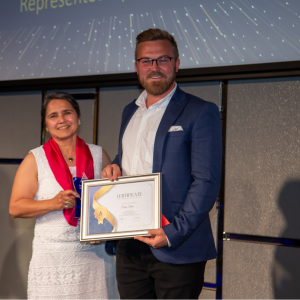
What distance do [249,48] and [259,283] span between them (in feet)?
5.34

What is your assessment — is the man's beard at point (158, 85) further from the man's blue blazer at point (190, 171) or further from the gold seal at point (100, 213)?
the gold seal at point (100, 213)

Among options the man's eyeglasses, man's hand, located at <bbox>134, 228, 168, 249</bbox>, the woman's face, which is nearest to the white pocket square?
the man's eyeglasses

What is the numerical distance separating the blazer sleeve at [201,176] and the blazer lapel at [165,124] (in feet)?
0.35

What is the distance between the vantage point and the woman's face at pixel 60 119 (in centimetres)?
195

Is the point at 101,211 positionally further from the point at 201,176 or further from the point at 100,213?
the point at 201,176

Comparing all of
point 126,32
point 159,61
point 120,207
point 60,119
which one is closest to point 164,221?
point 120,207

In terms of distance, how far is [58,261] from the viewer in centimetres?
182

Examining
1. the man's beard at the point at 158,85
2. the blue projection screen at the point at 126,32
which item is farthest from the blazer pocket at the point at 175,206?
the blue projection screen at the point at 126,32

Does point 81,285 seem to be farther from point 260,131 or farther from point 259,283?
point 260,131

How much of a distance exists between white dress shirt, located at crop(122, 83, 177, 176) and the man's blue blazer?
56 millimetres

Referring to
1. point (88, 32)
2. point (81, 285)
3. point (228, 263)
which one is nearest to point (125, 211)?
point (81, 285)

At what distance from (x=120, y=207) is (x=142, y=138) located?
1.05 feet

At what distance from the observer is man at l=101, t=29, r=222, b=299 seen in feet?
4.31

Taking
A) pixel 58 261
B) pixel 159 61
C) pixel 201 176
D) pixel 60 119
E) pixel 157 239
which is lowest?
pixel 58 261
